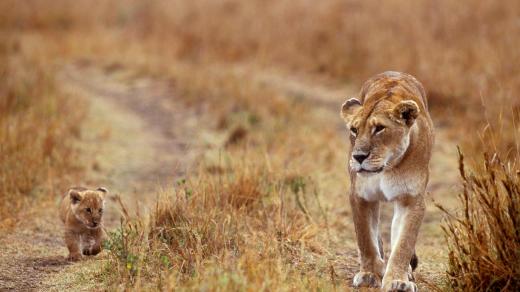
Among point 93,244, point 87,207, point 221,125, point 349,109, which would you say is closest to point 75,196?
point 87,207

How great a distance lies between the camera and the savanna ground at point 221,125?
606cm

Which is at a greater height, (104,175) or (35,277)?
(104,175)

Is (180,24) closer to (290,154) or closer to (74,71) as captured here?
(74,71)

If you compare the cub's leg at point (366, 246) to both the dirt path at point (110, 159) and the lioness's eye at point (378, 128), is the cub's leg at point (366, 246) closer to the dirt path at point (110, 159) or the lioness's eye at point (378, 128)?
the lioness's eye at point (378, 128)

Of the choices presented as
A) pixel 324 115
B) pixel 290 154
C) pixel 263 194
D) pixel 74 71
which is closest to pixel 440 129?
pixel 324 115

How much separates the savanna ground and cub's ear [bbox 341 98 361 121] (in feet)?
2.63

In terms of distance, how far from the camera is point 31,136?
31.6 ft

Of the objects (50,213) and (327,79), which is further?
(327,79)

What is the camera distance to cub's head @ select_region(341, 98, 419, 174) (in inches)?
202

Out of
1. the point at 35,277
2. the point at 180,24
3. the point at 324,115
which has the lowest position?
the point at 35,277

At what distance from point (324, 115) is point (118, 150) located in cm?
353

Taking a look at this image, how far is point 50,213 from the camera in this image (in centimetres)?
823

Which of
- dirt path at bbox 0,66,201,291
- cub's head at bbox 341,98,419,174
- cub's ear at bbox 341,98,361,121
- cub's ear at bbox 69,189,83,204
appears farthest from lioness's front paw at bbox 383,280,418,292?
cub's ear at bbox 69,189,83,204

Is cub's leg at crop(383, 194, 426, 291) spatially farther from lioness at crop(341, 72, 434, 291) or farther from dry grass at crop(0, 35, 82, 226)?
dry grass at crop(0, 35, 82, 226)
